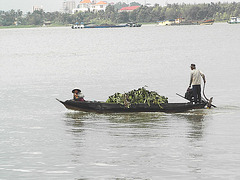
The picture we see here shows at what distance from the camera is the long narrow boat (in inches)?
991

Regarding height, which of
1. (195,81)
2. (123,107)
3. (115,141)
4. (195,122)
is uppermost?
(195,81)

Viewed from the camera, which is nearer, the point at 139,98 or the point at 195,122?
the point at 195,122

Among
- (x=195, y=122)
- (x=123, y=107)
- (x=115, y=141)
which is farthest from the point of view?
(x=123, y=107)

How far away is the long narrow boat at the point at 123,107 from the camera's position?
82.6ft

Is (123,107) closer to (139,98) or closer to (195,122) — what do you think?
(139,98)

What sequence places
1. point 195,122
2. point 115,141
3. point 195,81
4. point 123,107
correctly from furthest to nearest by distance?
point 195,81 → point 123,107 → point 195,122 → point 115,141

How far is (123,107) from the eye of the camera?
25.2m

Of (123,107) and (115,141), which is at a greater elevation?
(123,107)

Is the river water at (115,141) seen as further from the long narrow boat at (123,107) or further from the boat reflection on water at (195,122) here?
the long narrow boat at (123,107)

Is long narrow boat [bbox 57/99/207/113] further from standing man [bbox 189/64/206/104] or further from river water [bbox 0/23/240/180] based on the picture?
standing man [bbox 189/64/206/104]

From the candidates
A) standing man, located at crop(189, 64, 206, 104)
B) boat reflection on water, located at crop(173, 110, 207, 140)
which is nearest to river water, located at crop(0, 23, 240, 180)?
boat reflection on water, located at crop(173, 110, 207, 140)

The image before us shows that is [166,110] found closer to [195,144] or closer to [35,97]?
[195,144]

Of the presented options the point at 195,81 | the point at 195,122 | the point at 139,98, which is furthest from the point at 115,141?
→ the point at 195,81

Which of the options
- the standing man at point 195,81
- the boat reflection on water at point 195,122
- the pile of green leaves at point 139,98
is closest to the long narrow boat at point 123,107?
the pile of green leaves at point 139,98
